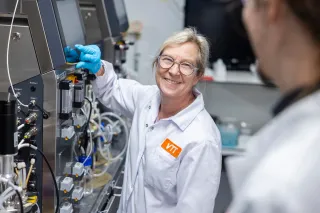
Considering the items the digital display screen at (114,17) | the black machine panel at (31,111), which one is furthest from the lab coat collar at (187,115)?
the digital display screen at (114,17)

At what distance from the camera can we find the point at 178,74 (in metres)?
1.73

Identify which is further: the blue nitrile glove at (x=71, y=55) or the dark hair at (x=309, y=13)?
the blue nitrile glove at (x=71, y=55)

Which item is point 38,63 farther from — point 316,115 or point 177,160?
point 316,115

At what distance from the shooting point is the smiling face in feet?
5.68

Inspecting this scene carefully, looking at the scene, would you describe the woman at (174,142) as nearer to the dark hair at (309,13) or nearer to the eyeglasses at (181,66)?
the eyeglasses at (181,66)

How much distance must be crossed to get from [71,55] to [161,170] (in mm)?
607

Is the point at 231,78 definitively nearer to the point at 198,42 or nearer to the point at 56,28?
the point at 198,42

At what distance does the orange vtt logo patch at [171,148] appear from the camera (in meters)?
1.67

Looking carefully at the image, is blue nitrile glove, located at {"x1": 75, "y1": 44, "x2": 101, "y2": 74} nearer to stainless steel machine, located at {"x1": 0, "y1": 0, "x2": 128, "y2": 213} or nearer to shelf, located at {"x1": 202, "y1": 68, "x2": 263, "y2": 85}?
stainless steel machine, located at {"x1": 0, "y1": 0, "x2": 128, "y2": 213}

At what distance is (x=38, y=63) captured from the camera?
5.08ft

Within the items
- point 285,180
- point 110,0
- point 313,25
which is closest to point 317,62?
point 313,25

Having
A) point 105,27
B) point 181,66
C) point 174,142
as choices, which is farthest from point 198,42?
point 105,27

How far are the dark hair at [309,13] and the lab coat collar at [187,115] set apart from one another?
1.07 meters

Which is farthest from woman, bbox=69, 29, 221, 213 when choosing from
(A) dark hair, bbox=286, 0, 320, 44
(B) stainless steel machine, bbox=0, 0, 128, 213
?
(A) dark hair, bbox=286, 0, 320, 44
